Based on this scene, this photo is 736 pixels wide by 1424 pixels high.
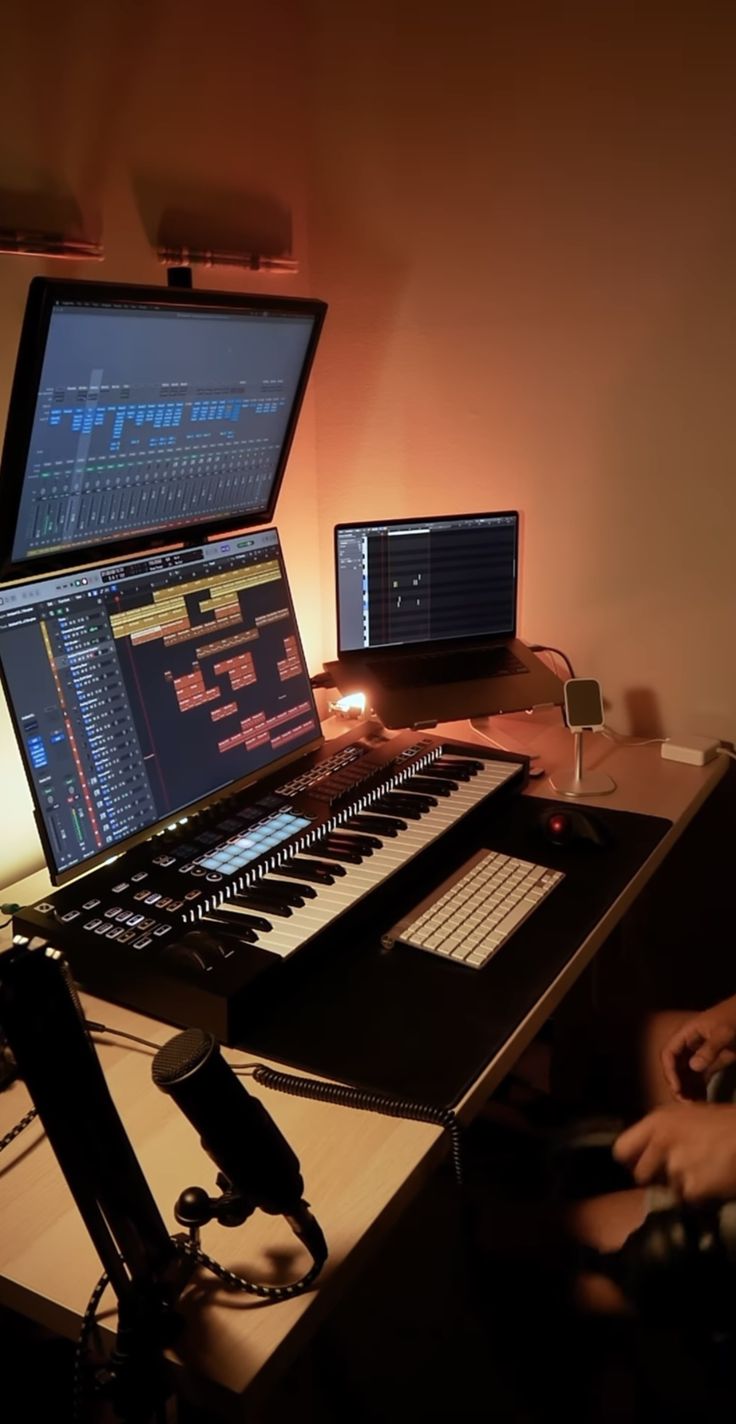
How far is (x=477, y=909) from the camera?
4.25ft

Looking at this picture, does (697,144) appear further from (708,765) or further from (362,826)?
(362,826)

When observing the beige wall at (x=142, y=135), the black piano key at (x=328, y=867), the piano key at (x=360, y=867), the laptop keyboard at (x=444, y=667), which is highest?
the beige wall at (x=142, y=135)

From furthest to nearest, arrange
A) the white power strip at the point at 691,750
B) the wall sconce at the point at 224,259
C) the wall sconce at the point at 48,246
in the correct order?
the white power strip at the point at 691,750
the wall sconce at the point at 224,259
the wall sconce at the point at 48,246

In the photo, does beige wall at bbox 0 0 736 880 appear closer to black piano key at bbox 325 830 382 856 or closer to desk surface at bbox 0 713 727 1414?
black piano key at bbox 325 830 382 856

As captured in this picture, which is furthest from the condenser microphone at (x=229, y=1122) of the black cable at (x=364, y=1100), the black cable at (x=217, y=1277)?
the black cable at (x=364, y=1100)

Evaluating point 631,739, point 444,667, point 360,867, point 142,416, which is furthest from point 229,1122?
point 631,739

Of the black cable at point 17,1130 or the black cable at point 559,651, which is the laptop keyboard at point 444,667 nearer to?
the black cable at point 559,651

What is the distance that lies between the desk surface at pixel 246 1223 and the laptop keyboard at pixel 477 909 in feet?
0.35

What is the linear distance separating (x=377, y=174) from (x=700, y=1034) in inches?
63.3

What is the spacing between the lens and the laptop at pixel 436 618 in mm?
1809

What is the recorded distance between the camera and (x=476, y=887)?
1346 mm

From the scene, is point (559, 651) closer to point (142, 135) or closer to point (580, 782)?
point (580, 782)

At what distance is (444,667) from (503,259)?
0.76m

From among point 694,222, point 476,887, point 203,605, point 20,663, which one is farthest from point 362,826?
point 694,222
